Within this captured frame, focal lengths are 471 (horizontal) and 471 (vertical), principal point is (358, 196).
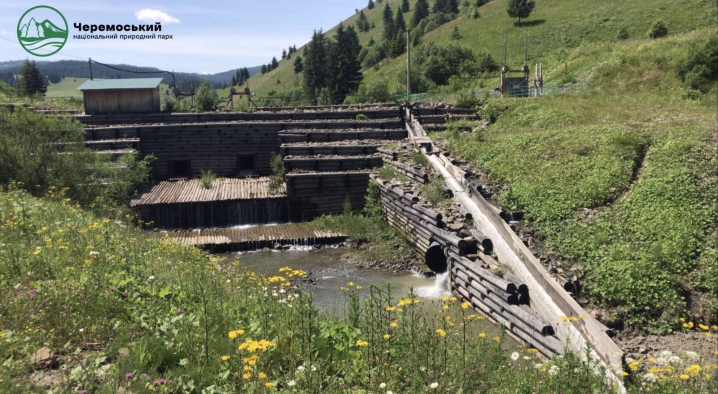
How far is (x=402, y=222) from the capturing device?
19.2 meters

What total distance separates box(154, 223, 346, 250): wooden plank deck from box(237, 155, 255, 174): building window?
673 centimetres

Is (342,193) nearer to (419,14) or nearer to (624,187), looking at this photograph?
(624,187)

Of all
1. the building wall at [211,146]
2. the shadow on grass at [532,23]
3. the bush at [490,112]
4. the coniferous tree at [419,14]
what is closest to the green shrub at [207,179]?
the building wall at [211,146]

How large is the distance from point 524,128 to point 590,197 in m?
10.3

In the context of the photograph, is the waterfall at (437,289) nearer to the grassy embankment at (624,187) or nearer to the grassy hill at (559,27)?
the grassy embankment at (624,187)

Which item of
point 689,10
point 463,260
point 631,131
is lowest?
point 463,260

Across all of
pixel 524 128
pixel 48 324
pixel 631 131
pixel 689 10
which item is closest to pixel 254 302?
pixel 48 324

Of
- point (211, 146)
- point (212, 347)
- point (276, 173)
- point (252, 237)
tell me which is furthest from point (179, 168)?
point (212, 347)

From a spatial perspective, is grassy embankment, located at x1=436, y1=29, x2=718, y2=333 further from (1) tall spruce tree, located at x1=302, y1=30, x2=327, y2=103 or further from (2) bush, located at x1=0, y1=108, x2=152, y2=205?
(1) tall spruce tree, located at x1=302, y1=30, x2=327, y2=103

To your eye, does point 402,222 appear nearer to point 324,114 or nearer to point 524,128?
point 524,128

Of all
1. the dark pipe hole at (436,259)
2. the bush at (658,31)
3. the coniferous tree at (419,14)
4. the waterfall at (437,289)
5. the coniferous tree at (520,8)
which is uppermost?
the coniferous tree at (419,14)

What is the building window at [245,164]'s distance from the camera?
93.0ft

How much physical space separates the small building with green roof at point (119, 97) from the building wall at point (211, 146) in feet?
12.2

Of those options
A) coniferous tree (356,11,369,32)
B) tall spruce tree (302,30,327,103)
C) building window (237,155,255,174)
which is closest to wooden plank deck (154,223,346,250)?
building window (237,155,255,174)
